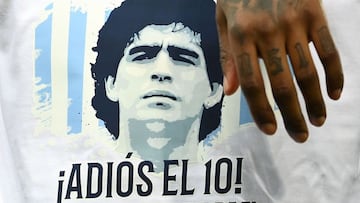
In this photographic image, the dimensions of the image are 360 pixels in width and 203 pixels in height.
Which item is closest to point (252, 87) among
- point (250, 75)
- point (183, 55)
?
point (250, 75)

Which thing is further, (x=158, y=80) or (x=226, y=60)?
(x=158, y=80)

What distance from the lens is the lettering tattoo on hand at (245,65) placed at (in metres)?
0.59

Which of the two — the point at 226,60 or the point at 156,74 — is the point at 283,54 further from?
the point at 156,74

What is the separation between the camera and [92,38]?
76cm

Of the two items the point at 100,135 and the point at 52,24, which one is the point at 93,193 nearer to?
the point at 100,135

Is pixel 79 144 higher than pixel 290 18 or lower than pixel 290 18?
lower

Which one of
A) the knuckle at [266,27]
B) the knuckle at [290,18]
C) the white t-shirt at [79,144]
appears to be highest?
the knuckle at [290,18]

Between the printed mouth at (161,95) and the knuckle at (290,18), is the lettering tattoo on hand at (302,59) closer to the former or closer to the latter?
the knuckle at (290,18)

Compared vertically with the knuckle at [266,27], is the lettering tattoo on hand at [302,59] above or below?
below

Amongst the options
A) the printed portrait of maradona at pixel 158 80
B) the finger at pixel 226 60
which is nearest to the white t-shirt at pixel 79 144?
the printed portrait of maradona at pixel 158 80

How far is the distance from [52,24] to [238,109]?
0.20 meters

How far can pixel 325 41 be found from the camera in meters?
0.61

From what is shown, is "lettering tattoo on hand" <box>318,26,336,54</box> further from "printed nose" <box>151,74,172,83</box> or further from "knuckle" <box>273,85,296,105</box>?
"printed nose" <box>151,74,172,83</box>

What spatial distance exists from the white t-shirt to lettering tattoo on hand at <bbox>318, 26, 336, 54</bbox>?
0.16 meters
